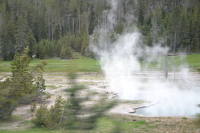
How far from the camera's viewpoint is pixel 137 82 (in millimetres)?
36875

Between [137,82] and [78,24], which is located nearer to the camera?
[137,82]

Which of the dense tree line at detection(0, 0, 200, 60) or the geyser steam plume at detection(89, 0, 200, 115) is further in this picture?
the dense tree line at detection(0, 0, 200, 60)

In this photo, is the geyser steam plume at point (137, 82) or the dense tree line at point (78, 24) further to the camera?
the dense tree line at point (78, 24)

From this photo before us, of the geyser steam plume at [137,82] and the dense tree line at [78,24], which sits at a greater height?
the dense tree line at [78,24]

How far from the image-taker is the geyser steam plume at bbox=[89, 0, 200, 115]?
21766 millimetres

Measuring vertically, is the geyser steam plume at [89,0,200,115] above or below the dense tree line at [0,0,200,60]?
below

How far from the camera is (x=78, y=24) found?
112938 millimetres

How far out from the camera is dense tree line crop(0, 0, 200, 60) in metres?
71.3

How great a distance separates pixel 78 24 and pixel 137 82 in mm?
80451

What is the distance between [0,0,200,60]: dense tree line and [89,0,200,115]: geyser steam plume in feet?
25.2

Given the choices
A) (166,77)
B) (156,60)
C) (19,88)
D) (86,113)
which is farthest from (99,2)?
(86,113)

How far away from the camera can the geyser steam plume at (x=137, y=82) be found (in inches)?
857

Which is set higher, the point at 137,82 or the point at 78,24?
the point at 78,24

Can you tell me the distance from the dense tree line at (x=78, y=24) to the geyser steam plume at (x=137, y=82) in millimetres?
7669
